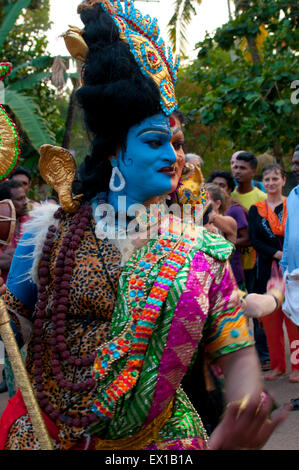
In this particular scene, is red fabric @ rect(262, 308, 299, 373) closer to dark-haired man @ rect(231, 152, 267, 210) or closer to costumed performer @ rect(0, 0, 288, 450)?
dark-haired man @ rect(231, 152, 267, 210)

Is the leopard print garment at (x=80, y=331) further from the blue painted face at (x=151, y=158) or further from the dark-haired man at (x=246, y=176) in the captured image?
the dark-haired man at (x=246, y=176)

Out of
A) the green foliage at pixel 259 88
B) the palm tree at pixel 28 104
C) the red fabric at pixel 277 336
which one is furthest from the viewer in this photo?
the palm tree at pixel 28 104

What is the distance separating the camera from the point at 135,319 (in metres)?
1.77

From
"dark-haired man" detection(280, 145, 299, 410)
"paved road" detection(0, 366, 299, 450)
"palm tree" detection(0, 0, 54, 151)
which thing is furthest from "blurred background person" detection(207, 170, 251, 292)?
"palm tree" detection(0, 0, 54, 151)

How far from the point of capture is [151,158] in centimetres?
193

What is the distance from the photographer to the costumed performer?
174cm

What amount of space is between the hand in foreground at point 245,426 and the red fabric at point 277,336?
4300mm

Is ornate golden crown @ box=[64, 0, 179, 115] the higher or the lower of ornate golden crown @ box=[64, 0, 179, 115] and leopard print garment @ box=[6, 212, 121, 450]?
the higher

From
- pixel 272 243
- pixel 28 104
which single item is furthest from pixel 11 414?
pixel 28 104

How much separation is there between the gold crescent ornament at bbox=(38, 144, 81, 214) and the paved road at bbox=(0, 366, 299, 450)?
5.65ft

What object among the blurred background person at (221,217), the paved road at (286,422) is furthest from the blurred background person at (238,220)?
the paved road at (286,422)

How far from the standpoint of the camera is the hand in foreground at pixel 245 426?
1.52 meters

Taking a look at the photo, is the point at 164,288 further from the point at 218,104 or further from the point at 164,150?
the point at 218,104
